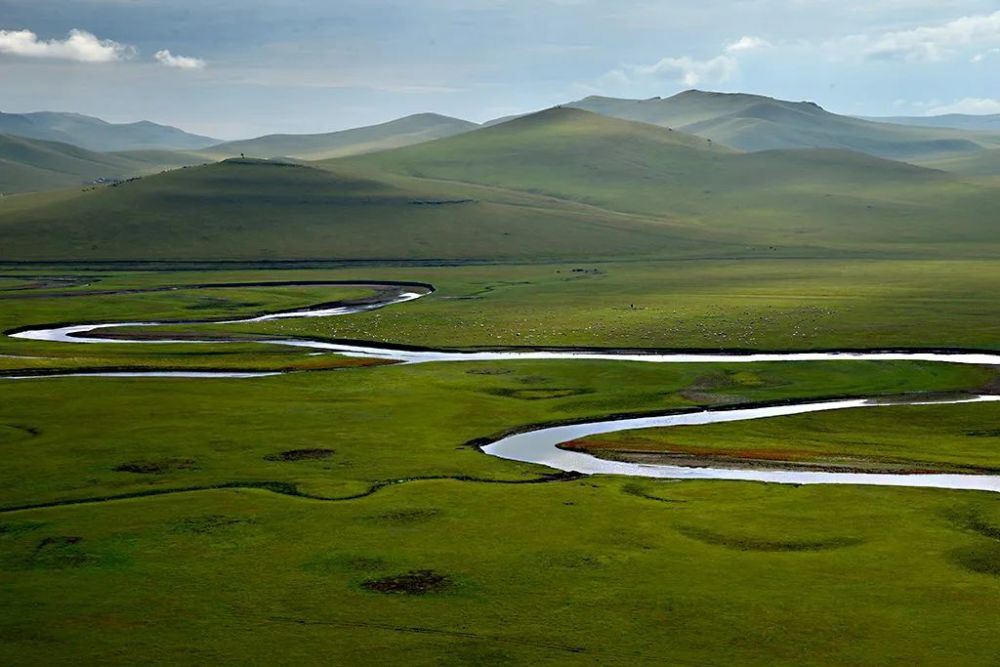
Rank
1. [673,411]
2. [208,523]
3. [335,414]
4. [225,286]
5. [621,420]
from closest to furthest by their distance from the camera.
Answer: [208,523], [335,414], [621,420], [673,411], [225,286]

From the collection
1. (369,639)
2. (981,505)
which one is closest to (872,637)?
(369,639)

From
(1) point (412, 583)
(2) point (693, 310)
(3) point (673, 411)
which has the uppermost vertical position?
(2) point (693, 310)

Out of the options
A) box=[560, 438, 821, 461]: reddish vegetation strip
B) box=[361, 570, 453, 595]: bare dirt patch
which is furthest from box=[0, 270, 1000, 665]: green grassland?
box=[560, 438, 821, 461]: reddish vegetation strip

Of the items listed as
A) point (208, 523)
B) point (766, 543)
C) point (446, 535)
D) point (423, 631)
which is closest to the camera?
point (423, 631)

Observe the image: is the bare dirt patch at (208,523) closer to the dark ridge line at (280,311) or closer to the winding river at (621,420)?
the winding river at (621,420)

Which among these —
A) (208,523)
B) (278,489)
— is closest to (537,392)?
(278,489)

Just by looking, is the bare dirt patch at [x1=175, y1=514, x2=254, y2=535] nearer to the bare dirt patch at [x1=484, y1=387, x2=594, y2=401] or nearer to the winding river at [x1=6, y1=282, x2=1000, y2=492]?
the winding river at [x1=6, y1=282, x2=1000, y2=492]

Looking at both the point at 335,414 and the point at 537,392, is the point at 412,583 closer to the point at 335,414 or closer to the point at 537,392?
the point at 335,414

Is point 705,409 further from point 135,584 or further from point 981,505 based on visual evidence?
point 135,584
